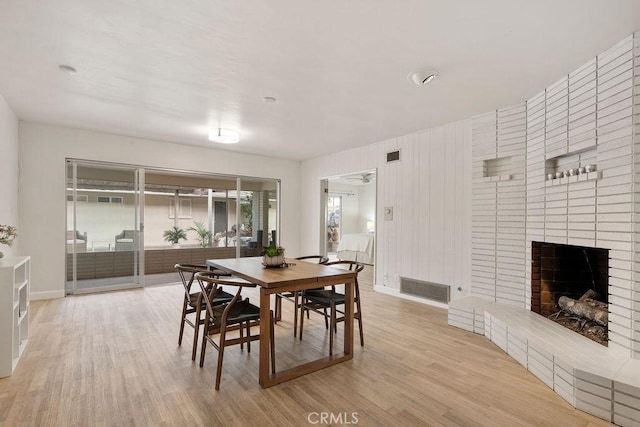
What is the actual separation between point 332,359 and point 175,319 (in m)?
2.18

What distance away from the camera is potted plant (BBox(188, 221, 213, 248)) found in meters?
7.90

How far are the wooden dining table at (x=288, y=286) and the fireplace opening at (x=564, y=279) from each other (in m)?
2.11

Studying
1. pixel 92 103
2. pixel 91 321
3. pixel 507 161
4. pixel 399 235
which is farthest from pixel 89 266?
pixel 507 161

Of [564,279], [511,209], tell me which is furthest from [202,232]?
[564,279]

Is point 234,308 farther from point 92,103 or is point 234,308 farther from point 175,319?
point 92,103

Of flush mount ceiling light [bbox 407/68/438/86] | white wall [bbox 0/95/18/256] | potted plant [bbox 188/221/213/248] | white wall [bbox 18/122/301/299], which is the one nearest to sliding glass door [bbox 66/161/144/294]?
white wall [bbox 18/122/301/299]

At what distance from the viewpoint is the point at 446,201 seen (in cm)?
455

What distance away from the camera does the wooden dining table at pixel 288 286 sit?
2.36 metres

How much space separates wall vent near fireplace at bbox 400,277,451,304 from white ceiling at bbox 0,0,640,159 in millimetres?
2352

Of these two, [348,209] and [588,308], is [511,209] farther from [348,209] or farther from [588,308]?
[348,209]

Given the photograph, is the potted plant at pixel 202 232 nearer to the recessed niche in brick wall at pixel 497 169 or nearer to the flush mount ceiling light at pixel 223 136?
the flush mount ceiling light at pixel 223 136

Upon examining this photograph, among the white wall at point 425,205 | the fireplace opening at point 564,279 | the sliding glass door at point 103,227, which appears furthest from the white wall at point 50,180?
the fireplace opening at point 564,279

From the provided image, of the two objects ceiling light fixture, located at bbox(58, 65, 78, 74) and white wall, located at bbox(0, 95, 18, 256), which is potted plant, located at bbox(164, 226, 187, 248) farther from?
ceiling light fixture, located at bbox(58, 65, 78, 74)

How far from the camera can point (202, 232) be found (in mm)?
8031
